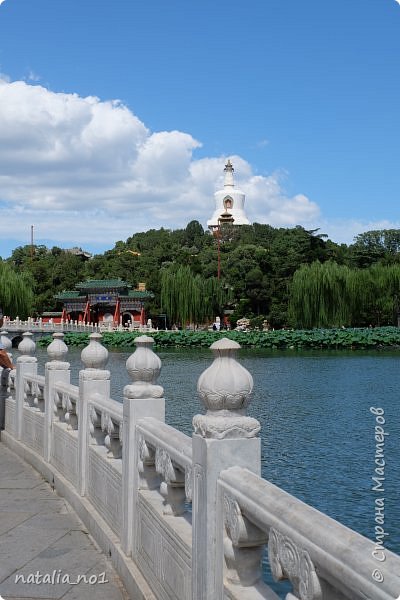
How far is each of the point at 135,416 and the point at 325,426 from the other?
8666 millimetres

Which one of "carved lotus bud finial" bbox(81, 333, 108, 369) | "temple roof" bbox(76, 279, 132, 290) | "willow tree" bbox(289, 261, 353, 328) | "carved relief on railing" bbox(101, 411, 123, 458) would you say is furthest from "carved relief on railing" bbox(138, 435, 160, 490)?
"temple roof" bbox(76, 279, 132, 290)

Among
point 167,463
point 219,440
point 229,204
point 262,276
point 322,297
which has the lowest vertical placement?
point 167,463

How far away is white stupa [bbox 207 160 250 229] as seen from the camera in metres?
85.8

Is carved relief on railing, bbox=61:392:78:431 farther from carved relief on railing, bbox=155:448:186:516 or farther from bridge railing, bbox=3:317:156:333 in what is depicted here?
bridge railing, bbox=3:317:156:333

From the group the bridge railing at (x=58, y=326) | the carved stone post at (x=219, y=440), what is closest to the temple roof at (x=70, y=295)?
the bridge railing at (x=58, y=326)

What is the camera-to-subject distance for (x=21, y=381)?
25.1 feet

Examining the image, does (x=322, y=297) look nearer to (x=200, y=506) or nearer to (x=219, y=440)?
(x=200, y=506)

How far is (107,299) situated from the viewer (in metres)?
56.8

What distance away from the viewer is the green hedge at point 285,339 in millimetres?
37500

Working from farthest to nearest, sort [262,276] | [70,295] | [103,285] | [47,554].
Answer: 1. [70,295]
2. [103,285]
3. [262,276]
4. [47,554]

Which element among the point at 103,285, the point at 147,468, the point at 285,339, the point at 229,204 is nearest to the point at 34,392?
the point at 147,468

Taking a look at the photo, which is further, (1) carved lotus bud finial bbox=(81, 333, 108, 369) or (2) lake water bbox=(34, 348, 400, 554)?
(2) lake water bbox=(34, 348, 400, 554)

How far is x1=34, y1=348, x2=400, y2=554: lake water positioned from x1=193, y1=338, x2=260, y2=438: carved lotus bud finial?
13.3 feet

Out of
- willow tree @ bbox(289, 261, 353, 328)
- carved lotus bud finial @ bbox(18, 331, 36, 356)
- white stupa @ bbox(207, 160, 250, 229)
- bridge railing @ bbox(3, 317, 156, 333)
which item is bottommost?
bridge railing @ bbox(3, 317, 156, 333)
